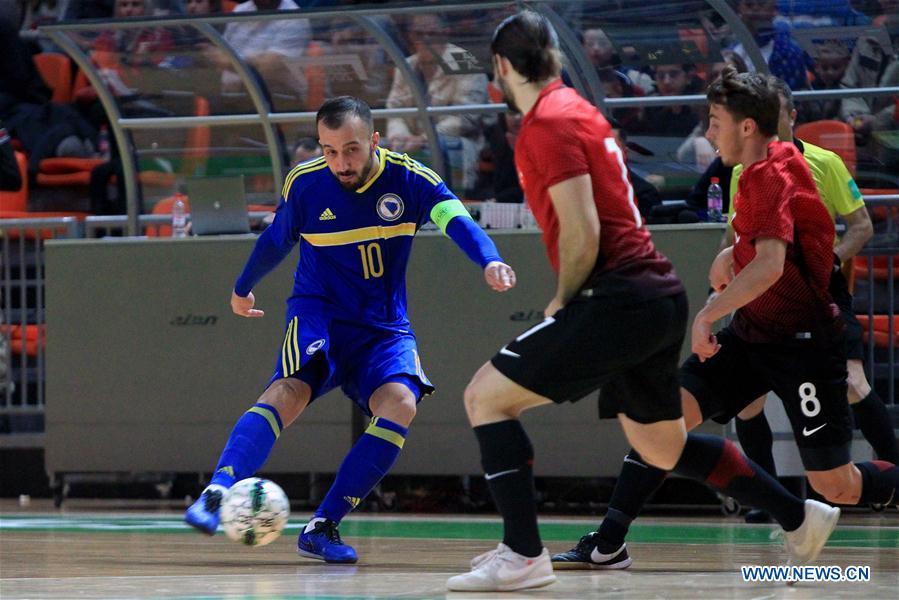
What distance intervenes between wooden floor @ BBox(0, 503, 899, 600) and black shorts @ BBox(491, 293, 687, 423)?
0.66m

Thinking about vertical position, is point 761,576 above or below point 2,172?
above

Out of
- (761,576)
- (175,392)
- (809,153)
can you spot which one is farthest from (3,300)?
(761,576)

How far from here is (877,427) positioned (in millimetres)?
7480

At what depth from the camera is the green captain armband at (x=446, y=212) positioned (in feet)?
20.5

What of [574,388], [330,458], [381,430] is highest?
[574,388]

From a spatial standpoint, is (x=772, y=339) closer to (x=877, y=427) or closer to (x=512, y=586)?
(x=512, y=586)

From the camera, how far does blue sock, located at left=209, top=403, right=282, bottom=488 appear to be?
5949 millimetres

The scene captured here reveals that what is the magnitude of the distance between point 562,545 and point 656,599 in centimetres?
240

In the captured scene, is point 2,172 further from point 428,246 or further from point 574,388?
point 574,388

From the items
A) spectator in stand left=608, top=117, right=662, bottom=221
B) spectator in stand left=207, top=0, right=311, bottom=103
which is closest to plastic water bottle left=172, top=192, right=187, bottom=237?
spectator in stand left=207, top=0, right=311, bottom=103

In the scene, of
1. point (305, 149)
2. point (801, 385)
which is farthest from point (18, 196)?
point (801, 385)

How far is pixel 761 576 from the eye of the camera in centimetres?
529

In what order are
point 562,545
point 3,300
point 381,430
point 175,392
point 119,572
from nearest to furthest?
point 119,572 < point 381,430 < point 562,545 < point 175,392 < point 3,300

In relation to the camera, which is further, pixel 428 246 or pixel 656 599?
pixel 428 246
